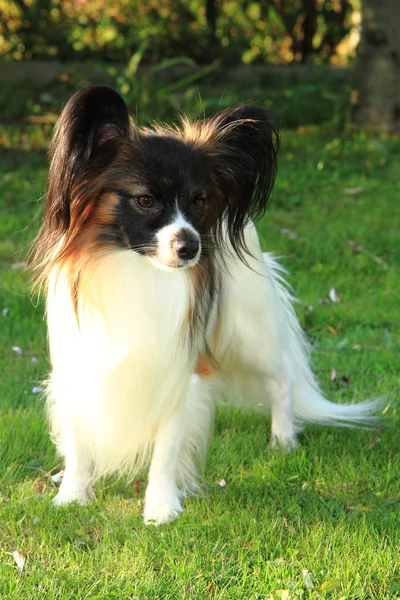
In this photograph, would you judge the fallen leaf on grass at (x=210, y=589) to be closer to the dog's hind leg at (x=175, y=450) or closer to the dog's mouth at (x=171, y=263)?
the dog's hind leg at (x=175, y=450)

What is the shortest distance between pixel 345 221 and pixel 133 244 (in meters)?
4.50

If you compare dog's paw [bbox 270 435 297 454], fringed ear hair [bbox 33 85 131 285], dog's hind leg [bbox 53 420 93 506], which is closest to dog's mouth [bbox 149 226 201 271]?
fringed ear hair [bbox 33 85 131 285]

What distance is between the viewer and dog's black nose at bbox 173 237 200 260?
9.95 feet

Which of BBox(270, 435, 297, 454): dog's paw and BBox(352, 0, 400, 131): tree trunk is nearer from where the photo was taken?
BBox(270, 435, 297, 454): dog's paw

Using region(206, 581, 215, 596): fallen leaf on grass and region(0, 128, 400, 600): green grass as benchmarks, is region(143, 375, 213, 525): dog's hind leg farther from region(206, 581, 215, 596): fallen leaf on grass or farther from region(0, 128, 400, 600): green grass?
region(206, 581, 215, 596): fallen leaf on grass

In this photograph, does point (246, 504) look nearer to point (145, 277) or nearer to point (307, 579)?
point (307, 579)

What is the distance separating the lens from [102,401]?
3486 mm

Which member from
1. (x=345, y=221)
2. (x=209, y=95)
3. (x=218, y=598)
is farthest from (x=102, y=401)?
(x=209, y=95)

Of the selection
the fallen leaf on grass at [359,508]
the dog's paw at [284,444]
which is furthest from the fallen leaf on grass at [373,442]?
the fallen leaf on grass at [359,508]

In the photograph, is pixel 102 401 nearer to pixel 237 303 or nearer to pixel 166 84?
pixel 237 303

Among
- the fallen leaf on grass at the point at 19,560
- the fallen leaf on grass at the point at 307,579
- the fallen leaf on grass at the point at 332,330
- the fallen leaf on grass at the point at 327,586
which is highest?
the fallen leaf on grass at the point at 327,586

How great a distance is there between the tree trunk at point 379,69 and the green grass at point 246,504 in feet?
12.7

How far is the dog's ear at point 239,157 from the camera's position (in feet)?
11.2

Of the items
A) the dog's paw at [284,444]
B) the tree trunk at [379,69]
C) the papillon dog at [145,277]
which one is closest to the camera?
the papillon dog at [145,277]
